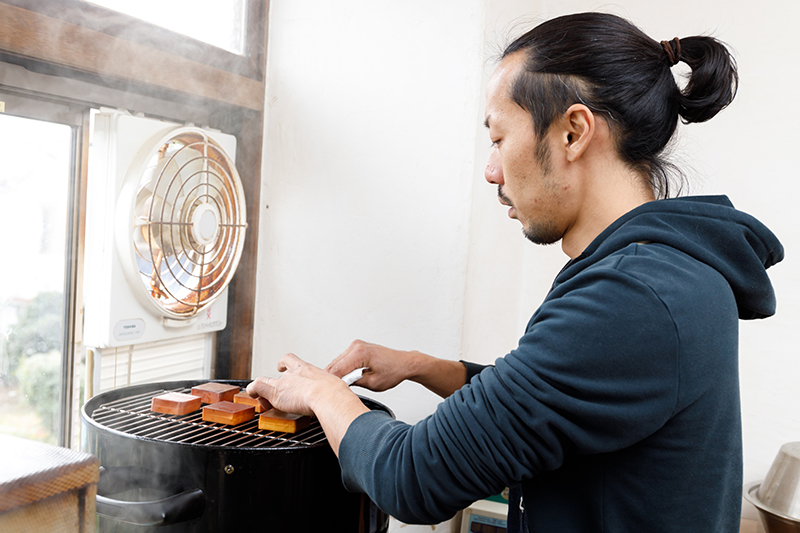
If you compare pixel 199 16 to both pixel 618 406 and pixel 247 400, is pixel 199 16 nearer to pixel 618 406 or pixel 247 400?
pixel 247 400

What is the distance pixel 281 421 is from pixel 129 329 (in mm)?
656

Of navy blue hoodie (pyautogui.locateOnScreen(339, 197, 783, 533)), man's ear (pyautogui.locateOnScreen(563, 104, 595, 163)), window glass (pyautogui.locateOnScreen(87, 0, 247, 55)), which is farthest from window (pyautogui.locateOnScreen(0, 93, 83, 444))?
man's ear (pyautogui.locateOnScreen(563, 104, 595, 163))


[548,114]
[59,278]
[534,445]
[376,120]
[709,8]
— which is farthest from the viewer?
[709,8]

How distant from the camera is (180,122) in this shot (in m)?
1.87

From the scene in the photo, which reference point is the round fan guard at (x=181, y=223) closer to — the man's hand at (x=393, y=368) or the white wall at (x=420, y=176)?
the white wall at (x=420, y=176)

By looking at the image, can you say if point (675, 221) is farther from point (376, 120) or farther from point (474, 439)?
point (376, 120)

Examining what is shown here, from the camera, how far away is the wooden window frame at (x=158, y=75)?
1382 mm

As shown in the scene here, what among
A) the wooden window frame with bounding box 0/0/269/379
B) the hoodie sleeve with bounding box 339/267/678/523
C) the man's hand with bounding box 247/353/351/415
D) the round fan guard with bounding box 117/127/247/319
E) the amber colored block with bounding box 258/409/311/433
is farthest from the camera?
the round fan guard with bounding box 117/127/247/319

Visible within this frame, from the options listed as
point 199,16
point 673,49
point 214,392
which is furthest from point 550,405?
point 199,16

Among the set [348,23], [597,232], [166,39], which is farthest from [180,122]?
[597,232]

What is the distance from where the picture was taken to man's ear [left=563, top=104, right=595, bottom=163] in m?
1.03

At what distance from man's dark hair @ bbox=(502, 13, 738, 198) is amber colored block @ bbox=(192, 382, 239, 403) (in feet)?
2.95

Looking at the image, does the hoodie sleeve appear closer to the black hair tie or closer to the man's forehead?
the man's forehead

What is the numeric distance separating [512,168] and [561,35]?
0.79ft
